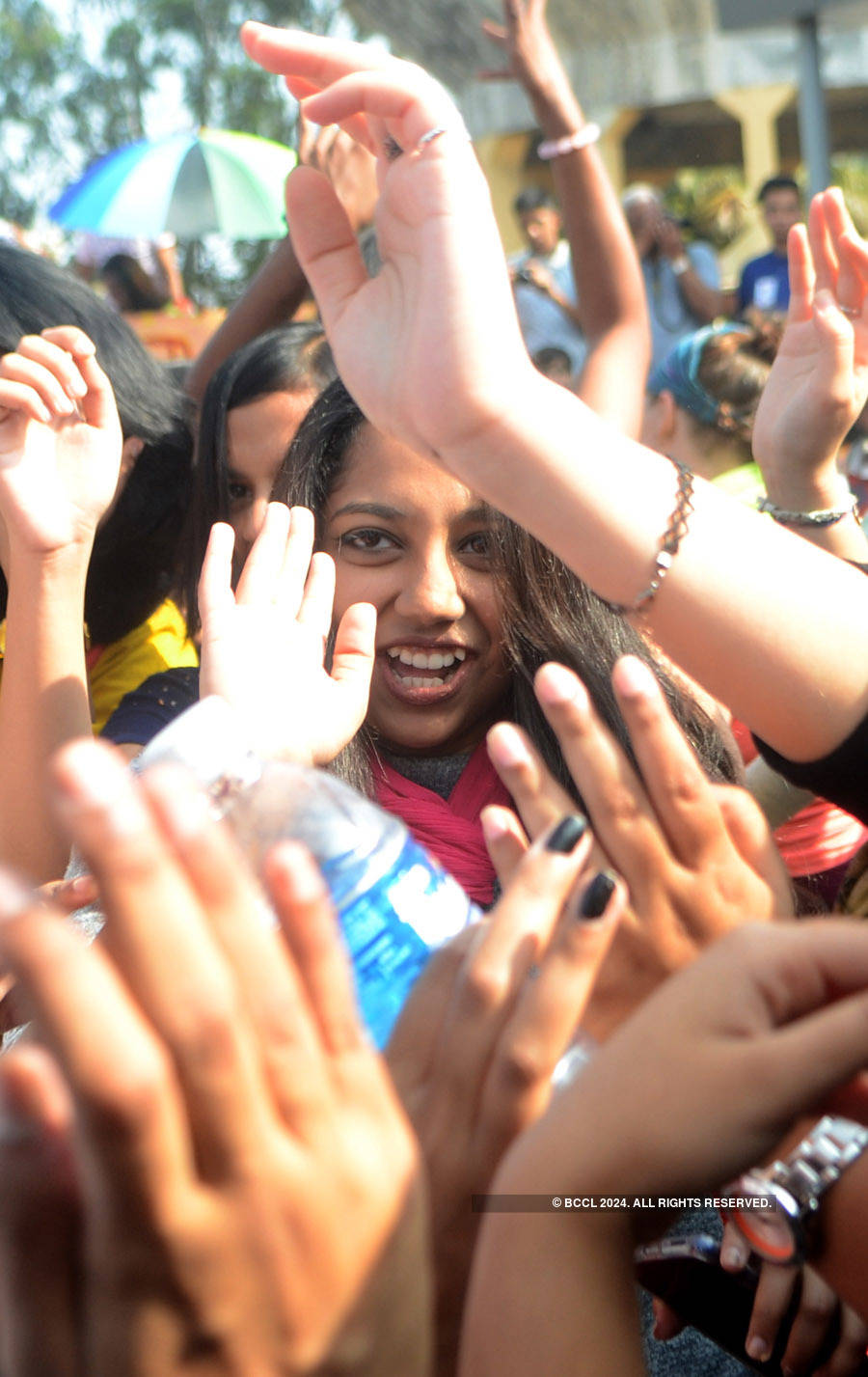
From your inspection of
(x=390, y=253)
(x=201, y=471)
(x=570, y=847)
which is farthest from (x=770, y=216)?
(x=570, y=847)

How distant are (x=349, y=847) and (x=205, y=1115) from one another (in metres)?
0.53

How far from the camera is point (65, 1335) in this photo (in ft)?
2.24

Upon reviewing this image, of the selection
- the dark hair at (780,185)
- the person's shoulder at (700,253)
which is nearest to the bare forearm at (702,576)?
the person's shoulder at (700,253)

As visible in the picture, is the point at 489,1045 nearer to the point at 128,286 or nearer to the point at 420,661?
the point at 420,661

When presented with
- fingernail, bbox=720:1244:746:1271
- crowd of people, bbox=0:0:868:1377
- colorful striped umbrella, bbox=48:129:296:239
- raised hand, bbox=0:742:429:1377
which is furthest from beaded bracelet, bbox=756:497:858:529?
colorful striped umbrella, bbox=48:129:296:239

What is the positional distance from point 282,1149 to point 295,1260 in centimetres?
6

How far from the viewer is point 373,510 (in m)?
2.17

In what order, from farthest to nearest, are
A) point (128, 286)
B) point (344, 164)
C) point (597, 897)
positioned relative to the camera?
point (128, 286) → point (344, 164) → point (597, 897)

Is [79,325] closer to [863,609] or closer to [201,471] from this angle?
[201,471]

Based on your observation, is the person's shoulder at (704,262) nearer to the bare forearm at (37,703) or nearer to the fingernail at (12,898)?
the bare forearm at (37,703)

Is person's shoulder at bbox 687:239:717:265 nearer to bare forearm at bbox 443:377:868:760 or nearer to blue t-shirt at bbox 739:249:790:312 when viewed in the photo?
blue t-shirt at bbox 739:249:790:312

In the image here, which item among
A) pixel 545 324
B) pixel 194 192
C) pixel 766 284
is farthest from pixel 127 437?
pixel 766 284

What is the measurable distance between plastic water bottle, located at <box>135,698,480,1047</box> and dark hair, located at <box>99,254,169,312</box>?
5942 millimetres

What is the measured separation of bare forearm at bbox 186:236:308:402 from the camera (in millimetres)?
3482
